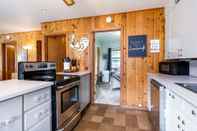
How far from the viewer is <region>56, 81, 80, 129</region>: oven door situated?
6.19ft

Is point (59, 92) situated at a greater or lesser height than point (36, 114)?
greater

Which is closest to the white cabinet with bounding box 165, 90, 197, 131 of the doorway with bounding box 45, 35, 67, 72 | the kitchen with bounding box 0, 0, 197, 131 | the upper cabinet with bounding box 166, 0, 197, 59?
the kitchen with bounding box 0, 0, 197, 131

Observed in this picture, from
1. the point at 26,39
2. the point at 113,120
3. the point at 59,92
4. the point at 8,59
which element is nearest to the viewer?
the point at 59,92

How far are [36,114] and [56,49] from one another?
11.3ft

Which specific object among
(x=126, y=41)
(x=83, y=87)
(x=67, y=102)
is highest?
(x=126, y=41)

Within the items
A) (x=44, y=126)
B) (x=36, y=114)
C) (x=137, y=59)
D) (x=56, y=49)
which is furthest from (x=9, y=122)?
(x=56, y=49)

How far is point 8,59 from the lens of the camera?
20.4 ft

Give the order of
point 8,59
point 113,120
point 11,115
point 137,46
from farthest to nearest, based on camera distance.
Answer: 1. point 8,59
2. point 137,46
3. point 113,120
4. point 11,115

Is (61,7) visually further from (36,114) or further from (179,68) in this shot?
(179,68)

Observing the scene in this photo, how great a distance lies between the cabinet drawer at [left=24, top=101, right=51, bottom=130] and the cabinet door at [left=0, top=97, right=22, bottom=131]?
9cm

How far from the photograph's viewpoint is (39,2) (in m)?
2.81

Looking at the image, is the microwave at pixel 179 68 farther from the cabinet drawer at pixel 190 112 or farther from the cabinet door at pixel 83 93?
the cabinet door at pixel 83 93

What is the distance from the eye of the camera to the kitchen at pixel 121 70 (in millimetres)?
1345

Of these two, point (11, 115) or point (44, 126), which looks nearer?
point (11, 115)
